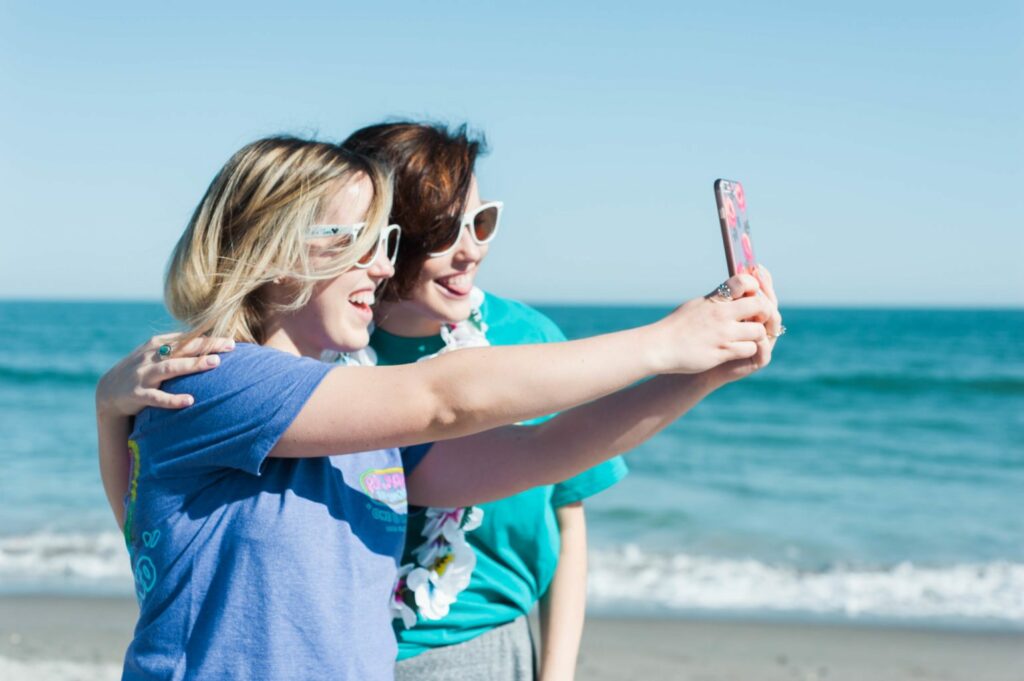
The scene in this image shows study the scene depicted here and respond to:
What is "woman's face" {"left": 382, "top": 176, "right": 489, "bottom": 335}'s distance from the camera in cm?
264

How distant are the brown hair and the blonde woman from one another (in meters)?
0.45

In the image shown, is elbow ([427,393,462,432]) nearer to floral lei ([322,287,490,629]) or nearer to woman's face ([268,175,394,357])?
woman's face ([268,175,394,357])

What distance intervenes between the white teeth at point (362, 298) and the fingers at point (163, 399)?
0.42 metres

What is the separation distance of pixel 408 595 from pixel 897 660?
17.9 ft

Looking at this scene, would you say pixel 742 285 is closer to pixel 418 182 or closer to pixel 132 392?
pixel 418 182

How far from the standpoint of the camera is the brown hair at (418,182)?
8.48 feet

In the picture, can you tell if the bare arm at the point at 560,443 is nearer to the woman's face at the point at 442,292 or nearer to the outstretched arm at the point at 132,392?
the woman's face at the point at 442,292

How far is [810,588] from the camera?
28.5ft

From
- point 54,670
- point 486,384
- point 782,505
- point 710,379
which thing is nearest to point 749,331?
point 710,379

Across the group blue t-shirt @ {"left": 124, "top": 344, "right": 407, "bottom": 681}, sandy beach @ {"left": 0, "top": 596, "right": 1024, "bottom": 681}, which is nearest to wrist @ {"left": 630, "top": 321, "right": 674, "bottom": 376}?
blue t-shirt @ {"left": 124, "top": 344, "right": 407, "bottom": 681}

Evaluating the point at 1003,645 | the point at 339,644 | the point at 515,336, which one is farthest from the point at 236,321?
the point at 1003,645

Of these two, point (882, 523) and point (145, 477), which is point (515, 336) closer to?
point (145, 477)

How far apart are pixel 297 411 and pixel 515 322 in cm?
103

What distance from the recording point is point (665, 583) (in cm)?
877
